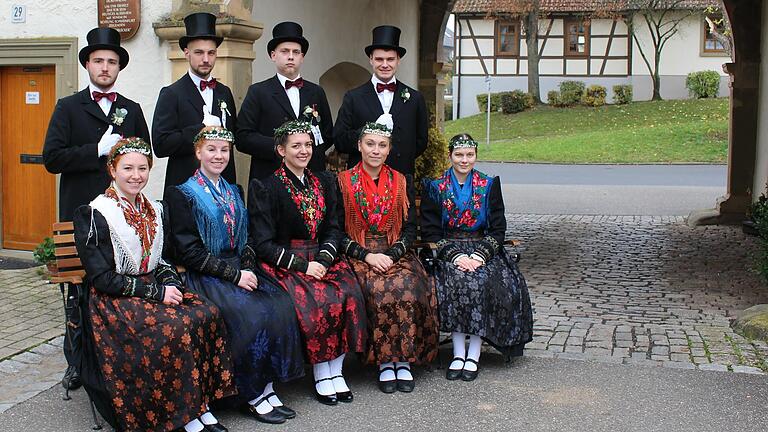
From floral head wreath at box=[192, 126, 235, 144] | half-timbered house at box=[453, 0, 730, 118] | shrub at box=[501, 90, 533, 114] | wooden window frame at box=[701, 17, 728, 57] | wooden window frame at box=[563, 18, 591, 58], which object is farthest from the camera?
wooden window frame at box=[563, 18, 591, 58]

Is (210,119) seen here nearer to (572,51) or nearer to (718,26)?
(718,26)

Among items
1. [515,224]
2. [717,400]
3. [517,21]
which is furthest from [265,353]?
[517,21]

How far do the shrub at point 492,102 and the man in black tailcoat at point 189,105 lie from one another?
31399 mm

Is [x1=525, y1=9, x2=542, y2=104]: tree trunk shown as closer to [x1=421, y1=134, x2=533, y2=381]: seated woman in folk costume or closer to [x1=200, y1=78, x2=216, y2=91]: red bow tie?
[x1=421, y1=134, x2=533, y2=381]: seated woman in folk costume

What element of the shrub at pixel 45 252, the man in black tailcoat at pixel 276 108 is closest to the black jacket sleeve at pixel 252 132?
the man in black tailcoat at pixel 276 108

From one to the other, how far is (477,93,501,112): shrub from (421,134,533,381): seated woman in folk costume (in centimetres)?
3120

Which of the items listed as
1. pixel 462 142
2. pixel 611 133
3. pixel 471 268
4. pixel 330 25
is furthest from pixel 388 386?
pixel 611 133

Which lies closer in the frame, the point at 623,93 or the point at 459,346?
the point at 459,346

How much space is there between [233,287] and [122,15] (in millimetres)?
3793

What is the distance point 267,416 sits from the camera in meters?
4.79

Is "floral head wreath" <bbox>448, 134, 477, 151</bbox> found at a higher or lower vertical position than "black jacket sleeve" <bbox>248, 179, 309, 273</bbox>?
higher

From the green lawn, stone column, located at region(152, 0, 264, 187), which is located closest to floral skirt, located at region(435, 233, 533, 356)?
stone column, located at region(152, 0, 264, 187)

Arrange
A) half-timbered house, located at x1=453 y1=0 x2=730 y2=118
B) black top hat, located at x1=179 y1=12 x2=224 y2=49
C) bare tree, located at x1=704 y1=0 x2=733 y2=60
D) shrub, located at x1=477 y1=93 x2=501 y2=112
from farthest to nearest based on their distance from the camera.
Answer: half-timbered house, located at x1=453 y1=0 x2=730 y2=118
shrub, located at x1=477 y1=93 x2=501 y2=112
bare tree, located at x1=704 y1=0 x2=733 y2=60
black top hat, located at x1=179 y1=12 x2=224 y2=49

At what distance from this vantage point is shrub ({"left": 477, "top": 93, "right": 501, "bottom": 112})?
121 ft
